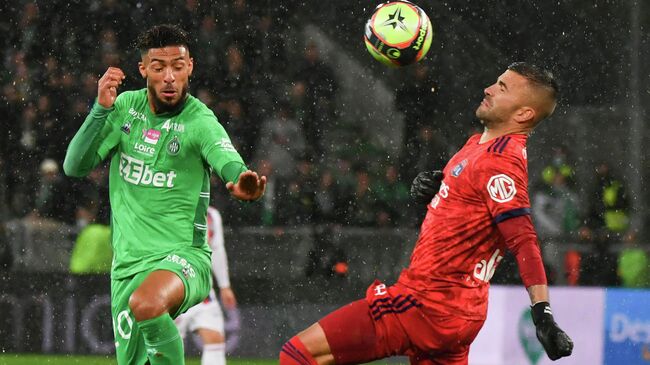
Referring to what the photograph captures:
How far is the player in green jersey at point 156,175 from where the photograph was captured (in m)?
5.66

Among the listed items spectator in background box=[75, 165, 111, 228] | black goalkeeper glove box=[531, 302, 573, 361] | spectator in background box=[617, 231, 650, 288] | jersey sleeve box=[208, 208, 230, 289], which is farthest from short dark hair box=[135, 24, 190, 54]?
spectator in background box=[617, 231, 650, 288]

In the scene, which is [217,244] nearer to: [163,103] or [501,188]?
[163,103]

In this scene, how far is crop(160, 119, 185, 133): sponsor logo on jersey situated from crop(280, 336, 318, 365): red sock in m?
1.25

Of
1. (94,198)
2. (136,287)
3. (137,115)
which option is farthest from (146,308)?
(94,198)

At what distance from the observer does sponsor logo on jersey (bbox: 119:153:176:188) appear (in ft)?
19.0

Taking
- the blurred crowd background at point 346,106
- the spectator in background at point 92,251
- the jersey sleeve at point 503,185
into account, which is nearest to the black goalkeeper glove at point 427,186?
the jersey sleeve at point 503,185

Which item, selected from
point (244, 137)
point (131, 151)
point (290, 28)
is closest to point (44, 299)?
point (244, 137)

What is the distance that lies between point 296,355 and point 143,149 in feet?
4.38

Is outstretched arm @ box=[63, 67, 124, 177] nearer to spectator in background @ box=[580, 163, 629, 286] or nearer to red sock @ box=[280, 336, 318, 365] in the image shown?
red sock @ box=[280, 336, 318, 365]

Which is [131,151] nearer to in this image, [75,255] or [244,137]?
[75,255]

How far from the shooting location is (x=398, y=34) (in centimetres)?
679

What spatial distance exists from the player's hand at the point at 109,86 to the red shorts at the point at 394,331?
144 cm

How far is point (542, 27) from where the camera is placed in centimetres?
1467

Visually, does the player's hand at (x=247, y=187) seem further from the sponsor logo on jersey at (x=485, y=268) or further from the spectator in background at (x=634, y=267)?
the spectator in background at (x=634, y=267)
